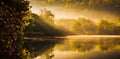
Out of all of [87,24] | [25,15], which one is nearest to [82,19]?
[87,24]

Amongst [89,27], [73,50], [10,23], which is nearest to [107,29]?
[89,27]

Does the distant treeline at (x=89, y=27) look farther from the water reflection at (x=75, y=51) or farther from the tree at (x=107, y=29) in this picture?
the water reflection at (x=75, y=51)

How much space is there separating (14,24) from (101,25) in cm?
13279

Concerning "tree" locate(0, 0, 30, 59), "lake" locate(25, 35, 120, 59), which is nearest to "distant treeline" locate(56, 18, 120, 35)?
"lake" locate(25, 35, 120, 59)

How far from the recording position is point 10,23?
29000 millimetres

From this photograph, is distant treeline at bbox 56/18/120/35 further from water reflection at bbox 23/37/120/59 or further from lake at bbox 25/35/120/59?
water reflection at bbox 23/37/120/59

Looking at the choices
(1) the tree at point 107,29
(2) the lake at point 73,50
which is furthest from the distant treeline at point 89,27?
(2) the lake at point 73,50

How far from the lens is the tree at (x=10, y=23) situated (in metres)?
27.4

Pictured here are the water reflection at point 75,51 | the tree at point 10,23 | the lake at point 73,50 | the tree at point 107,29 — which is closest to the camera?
the tree at point 10,23

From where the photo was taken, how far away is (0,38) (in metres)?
26.9

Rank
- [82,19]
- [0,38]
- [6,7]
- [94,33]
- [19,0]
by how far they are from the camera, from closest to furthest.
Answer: [0,38] → [6,7] → [19,0] → [94,33] → [82,19]

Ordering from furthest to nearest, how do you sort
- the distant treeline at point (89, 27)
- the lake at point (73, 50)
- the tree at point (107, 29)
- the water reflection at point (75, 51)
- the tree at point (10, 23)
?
the tree at point (107, 29)
the distant treeline at point (89, 27)
the lake at point (73, 50)
the water reflection at point (75, 51)
the tree at point (10, 23)

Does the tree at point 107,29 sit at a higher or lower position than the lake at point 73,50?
lower

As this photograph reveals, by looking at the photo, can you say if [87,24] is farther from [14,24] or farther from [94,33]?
[14,24]
